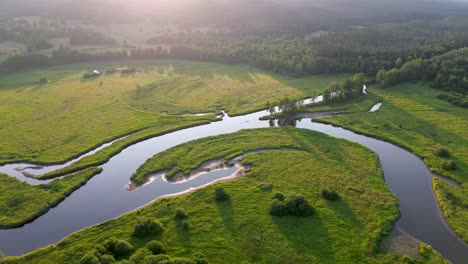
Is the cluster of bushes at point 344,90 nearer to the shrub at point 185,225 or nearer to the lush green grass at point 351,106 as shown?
the lush green grass at point 351,106

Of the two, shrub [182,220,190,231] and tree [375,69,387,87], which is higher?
tree [375,69,387,87]

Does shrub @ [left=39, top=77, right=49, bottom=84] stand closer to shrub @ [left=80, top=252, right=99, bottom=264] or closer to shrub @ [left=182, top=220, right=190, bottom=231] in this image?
shrub @ [left=182, top=220, right=190, bottom=231]

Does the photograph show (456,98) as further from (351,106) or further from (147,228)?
(147,228)

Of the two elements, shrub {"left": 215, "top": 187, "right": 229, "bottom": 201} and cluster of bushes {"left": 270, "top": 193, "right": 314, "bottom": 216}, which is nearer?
cluster of bushes {"left": 270, "top": 193, "right": 314, "bottom": 216}

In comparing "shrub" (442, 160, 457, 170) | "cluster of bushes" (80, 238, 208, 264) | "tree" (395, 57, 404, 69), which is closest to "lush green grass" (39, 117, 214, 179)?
"cluster of bushes" (80, 238, 208, 264)

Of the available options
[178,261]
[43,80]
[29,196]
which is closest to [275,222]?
[178,261]

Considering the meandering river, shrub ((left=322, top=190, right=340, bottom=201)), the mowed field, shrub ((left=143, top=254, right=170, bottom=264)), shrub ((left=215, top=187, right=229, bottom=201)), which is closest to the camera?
shrub ((left=143, top=254, right=170, bottom=264))
